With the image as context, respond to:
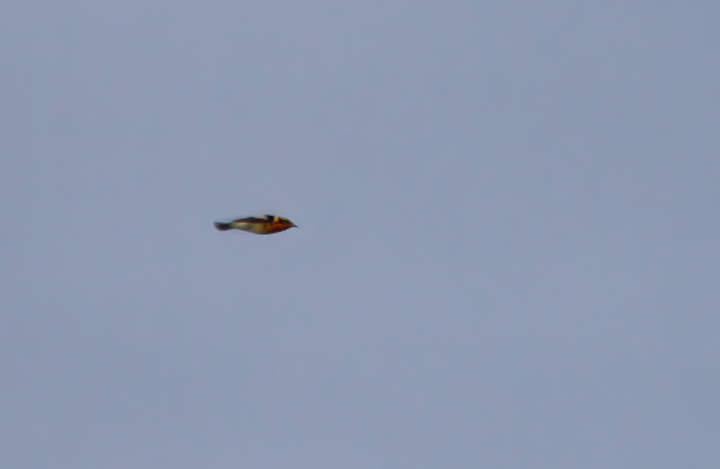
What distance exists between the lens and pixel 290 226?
72.8 ft

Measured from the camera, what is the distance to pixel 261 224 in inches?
862

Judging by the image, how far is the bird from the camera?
21.7 meters

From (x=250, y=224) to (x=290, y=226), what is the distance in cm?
217

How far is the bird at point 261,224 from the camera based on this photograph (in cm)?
2166

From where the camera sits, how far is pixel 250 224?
22.1 meters
